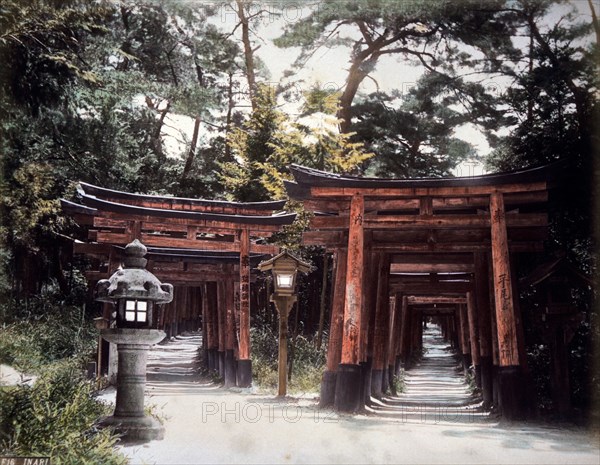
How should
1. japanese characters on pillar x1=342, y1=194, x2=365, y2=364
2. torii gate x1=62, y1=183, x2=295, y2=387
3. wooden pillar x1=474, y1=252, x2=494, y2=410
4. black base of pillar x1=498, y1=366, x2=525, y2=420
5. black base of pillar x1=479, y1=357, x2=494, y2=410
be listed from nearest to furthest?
black base of pillar x1=498, y1=366, x2=525, y2=420 < japanese characters on pillar x1=342, y1=194, x2=365, y2=364 < wooden pillar x1=474, y1=252, x2=494, y2=410 < black base of pillar x1=479, y1=357, x2=494, y2=410 < torii gate x1=62, y1=183, x2=295, y2=387

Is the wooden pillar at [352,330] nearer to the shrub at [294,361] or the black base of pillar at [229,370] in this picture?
the shrub at [294,361]

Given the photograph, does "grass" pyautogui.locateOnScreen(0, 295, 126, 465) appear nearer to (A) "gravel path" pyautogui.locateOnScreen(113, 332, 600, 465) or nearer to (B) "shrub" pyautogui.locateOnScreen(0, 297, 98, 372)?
(A) "gravel path" pyautogui.locateOnScreen(113, 332, 600, 465)

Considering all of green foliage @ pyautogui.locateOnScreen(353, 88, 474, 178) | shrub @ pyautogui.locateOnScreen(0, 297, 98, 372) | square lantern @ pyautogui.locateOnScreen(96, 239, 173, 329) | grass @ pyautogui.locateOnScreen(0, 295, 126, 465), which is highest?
green foliage @ pyautogui.locateOnScreen(353, 88, 474, 178)

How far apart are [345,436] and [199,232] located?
26.4ft

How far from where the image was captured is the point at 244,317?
14336 mm

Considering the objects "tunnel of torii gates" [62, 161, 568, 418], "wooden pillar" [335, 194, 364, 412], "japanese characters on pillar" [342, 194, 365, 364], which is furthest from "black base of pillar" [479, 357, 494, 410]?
"japanese characters on pillar" [342, 194, 365, 364]

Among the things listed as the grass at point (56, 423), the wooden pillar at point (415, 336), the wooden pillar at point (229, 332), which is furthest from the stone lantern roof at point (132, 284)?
the wooden pillar at point (415, 336)

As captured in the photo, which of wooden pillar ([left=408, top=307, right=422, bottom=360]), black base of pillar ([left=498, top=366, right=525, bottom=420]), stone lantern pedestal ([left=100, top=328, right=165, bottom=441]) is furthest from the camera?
wooden pillar ([left=408, top=307, right=422, bottom=360])

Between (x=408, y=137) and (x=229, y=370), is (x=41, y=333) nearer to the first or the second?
(x=229, y=370)

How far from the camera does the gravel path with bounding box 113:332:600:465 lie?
6645mm

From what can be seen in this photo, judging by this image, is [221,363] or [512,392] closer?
[512,392]

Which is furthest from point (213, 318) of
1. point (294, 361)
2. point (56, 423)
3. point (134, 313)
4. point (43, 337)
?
point (56, 423)

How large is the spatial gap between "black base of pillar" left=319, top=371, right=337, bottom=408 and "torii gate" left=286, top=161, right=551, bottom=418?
0.02m

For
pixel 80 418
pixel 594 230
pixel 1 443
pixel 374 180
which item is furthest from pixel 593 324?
pixel 1 443
